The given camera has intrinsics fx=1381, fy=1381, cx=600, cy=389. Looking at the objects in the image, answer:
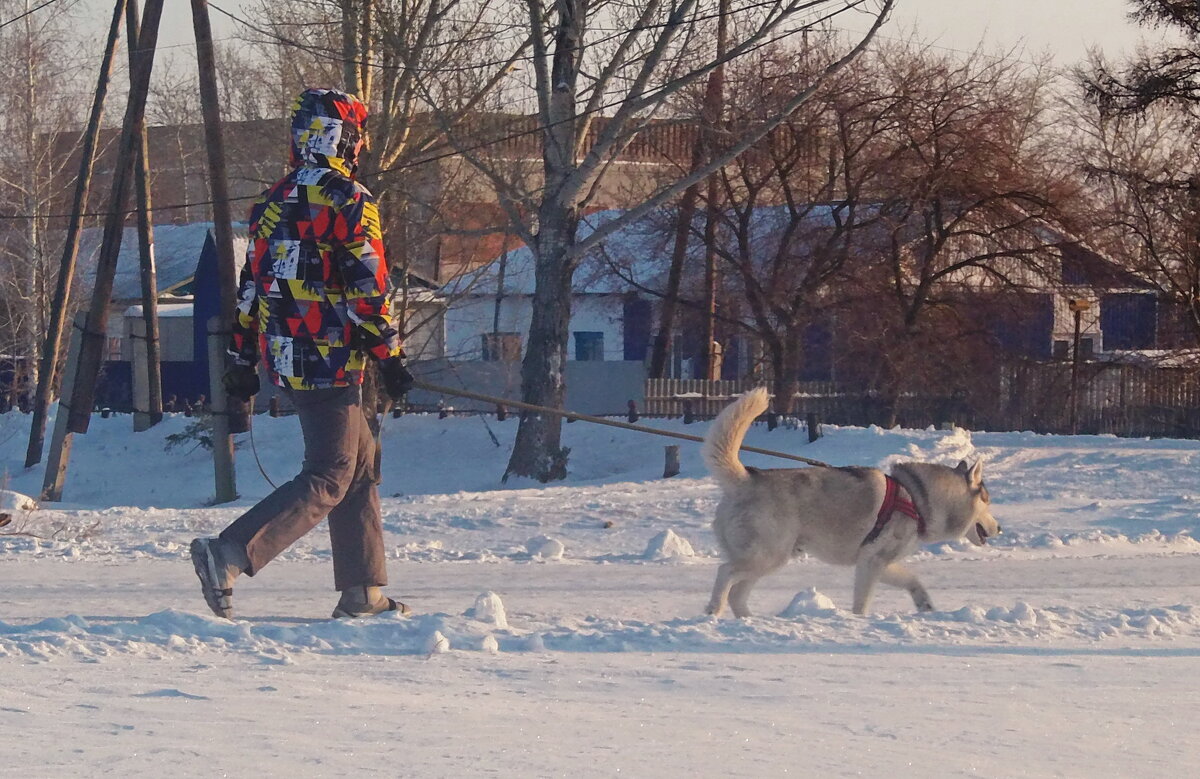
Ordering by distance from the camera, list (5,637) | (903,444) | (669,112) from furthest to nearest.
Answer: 1. (669,112)
2. (903,444)
3. (5,637)

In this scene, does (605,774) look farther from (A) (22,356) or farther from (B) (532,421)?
(A) (22,356)

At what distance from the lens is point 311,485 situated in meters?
5.85

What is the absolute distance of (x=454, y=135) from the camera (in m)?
18.5

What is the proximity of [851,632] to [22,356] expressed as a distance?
1374 inches

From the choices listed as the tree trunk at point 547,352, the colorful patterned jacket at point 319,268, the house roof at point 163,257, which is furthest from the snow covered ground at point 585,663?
the house roof at point 163,257

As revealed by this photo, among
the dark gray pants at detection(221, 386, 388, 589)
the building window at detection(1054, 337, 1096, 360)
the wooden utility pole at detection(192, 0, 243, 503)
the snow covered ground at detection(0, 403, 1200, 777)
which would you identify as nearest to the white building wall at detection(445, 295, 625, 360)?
the building window at detection(1054, 337, 1096, 360)

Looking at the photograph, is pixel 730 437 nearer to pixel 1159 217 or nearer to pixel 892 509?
pixel 892 509

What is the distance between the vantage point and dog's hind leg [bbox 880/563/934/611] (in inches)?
270

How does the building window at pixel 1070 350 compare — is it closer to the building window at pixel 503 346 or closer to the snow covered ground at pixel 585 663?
the building window at pixel 503 346

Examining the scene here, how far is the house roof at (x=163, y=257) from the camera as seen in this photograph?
144 feet

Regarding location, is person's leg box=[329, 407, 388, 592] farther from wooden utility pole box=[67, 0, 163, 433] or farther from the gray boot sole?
wooden utility pole box=[67, 0, 163, 433]

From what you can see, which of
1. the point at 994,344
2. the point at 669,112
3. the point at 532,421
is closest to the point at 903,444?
the point at 532,421

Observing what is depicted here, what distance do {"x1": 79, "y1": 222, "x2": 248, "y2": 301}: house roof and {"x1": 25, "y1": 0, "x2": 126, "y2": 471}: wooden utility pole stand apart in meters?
18.6

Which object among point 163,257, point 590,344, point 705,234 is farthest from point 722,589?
point 163,257
